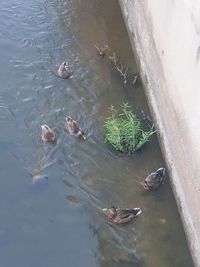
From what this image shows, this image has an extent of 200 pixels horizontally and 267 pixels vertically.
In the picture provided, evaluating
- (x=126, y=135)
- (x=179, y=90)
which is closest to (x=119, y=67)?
(x=126, y=135)

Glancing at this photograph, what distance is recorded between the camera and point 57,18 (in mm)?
11773

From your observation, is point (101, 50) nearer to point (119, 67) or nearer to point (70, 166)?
point (119, 67)

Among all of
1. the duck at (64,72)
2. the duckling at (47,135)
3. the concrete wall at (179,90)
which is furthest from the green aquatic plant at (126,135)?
the duck at (64,72)

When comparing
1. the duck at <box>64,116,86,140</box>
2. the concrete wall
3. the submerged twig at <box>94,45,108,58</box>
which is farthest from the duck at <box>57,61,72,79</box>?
the concrete wall

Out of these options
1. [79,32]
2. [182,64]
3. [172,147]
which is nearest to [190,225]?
[172,147]

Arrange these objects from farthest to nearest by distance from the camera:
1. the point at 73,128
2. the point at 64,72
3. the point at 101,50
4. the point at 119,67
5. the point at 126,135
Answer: the point at 101,50 → the point at 119,67 → the point at 64,72 → the point at 73,128 → the point at 126,135

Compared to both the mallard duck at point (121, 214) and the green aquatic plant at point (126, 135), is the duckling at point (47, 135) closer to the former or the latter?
the green aquatic plant at point (126, 135)

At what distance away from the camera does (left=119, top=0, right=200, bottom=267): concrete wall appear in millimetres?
6719

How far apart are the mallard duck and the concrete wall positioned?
72 centimetres

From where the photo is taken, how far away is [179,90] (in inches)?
293

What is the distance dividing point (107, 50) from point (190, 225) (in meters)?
4.91

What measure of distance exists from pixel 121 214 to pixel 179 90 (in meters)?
1.99

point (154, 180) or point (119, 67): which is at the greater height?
point (119, 67)

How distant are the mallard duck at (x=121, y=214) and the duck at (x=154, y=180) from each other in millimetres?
506
